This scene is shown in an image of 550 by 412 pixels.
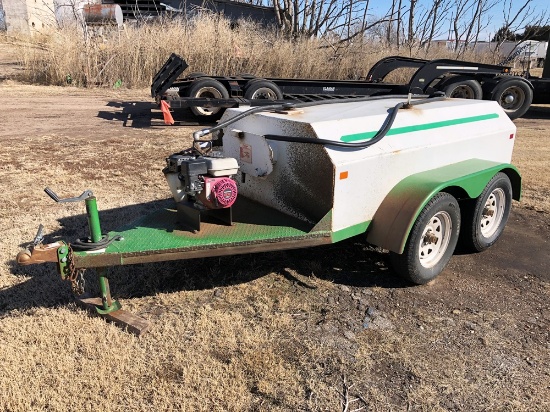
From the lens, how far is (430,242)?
3426 millimetres

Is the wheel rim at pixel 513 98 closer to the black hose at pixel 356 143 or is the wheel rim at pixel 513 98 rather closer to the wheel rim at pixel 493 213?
the wheel rim at pixel 493 213

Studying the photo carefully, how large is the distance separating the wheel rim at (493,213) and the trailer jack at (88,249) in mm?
2778

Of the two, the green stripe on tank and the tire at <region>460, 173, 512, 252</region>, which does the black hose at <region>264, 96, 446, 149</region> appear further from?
the tire at <region>460, 173, 512, 252</region>

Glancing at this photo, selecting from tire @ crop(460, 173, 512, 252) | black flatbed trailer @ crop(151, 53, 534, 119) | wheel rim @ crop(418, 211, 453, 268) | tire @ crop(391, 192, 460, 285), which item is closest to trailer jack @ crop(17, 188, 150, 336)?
tire @ crop(391, 192, 460, 285)


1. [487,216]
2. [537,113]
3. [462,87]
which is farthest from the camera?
[537,113]

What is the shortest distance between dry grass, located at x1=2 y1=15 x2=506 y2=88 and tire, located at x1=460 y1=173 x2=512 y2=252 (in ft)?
35.6

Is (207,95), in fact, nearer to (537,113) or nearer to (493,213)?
(493,213)

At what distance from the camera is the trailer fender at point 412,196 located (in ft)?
10.1

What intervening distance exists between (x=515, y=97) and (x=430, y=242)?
9283 mm

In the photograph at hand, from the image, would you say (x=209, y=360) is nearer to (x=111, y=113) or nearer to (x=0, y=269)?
(x=0, y=269)

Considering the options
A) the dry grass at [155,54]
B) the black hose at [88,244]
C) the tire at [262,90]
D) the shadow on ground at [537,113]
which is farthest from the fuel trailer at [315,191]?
the dry grass at [155,54]

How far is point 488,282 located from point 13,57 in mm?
20195

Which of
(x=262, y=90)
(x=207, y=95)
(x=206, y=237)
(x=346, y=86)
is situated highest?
(x=346, y=86)

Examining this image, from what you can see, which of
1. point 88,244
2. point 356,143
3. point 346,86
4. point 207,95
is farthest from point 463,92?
point 88,244
